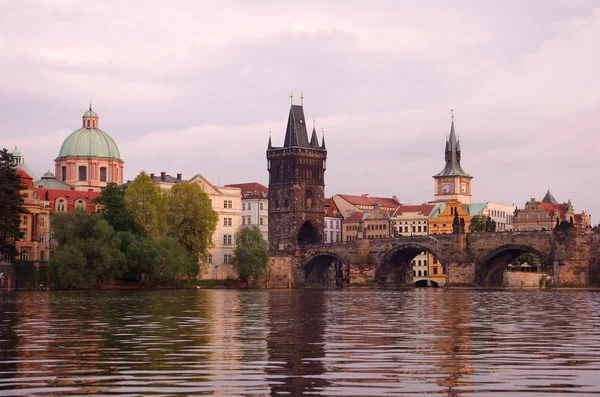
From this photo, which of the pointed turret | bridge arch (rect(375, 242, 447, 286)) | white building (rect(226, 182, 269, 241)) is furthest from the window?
bridge arch (rect(375, 242, 447, 286))

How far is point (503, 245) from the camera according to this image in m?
122

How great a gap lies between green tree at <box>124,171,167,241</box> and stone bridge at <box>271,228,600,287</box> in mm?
31641

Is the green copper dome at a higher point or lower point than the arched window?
higher

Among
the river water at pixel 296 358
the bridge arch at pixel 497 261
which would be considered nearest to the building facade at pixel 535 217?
the bridge arch at pixel 497 261

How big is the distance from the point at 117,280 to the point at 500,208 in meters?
106

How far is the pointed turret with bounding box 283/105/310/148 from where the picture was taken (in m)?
156

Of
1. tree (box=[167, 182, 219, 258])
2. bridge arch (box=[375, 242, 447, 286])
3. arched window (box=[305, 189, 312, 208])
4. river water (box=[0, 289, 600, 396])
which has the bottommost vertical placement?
river water (box=[0, 289, 600, 396])

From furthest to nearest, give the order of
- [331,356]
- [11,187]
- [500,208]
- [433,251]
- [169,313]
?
[500,208], [433,251], [11,187], [169,313], [331,356]

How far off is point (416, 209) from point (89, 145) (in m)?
61.4

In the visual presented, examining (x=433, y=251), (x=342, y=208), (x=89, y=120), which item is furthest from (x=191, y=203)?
(x=342, y=208)

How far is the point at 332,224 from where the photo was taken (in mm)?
185875

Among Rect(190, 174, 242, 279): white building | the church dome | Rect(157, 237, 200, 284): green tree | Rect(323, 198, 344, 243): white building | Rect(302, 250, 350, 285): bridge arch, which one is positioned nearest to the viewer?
Rect(157, 237, 200, 284): green tree

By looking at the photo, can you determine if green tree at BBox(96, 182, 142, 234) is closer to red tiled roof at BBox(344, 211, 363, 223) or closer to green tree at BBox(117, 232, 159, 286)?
green tree at BBox(117, 232, 159, 286)

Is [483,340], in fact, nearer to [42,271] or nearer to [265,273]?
[42,271]
